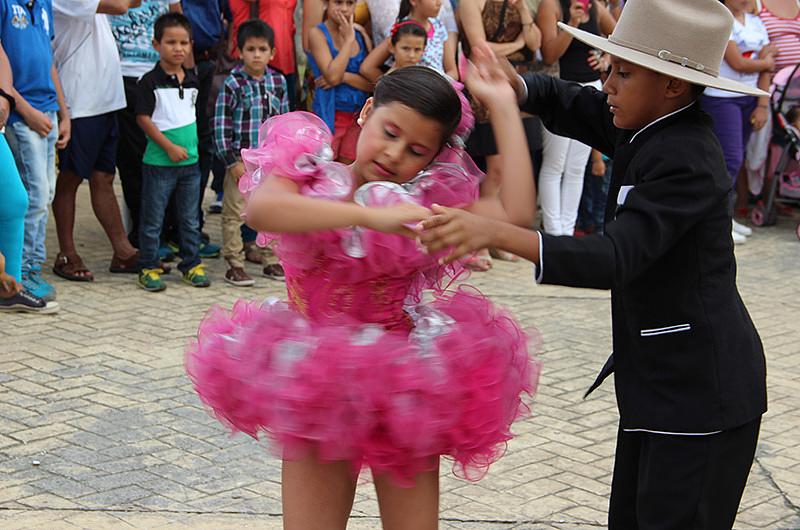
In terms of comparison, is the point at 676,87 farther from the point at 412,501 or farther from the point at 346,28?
the point at 346,28

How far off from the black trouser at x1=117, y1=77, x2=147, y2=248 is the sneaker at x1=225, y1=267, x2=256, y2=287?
2.92 feet

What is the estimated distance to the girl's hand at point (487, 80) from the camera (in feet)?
9.61

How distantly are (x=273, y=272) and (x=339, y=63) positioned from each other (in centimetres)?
154

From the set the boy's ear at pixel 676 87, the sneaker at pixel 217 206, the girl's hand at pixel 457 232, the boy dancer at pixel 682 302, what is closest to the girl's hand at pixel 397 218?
the girl's hand at pixel 457 232

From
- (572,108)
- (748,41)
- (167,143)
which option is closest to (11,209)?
(167,143)

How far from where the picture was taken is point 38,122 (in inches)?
260

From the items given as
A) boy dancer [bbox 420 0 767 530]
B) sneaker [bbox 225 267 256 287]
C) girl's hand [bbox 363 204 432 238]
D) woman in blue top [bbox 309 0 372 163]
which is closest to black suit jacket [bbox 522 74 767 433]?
boy dancer [bbox 420 0 767 530]

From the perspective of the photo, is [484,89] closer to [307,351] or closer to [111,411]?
[307,351]

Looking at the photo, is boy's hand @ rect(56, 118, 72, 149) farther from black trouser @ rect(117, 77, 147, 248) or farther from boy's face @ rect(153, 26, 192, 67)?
boy's face @ rect(153, 26, 192, 67)

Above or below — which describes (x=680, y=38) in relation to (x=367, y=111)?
above

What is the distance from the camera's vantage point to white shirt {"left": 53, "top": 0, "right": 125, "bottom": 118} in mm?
7250

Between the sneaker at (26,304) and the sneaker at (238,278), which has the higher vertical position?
the sneaker at (26,304)

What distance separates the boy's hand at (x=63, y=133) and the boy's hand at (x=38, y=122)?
13.8 inches

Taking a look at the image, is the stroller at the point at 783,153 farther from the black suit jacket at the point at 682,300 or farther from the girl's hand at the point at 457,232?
the girl's hand at the point at 457,232
